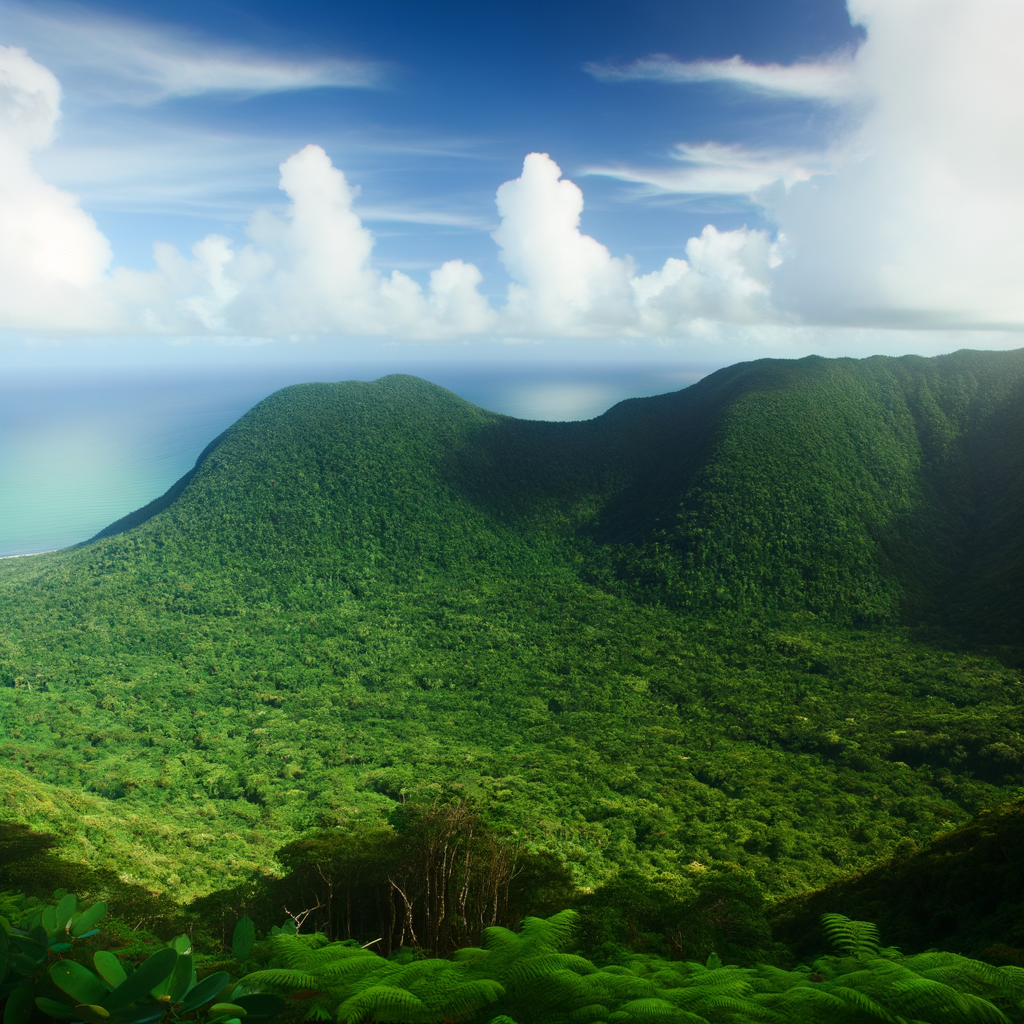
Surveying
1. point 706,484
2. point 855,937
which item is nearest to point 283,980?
point 855,937

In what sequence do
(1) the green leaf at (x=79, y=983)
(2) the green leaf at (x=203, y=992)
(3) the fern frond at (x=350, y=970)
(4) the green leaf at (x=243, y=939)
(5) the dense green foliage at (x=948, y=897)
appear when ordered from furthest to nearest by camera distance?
(5) the dense green foliage at (x=948, y=897)
(3) the fern frond at (x=350, y=970)
(4) the green leaf at (x=243, y=939)
(2) the green leaf at (x=203, y=992)
(1) the green leaf at (x=79, y=983)

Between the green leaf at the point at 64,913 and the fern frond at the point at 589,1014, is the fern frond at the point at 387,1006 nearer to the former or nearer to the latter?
the fern frond at the point at 589,1014

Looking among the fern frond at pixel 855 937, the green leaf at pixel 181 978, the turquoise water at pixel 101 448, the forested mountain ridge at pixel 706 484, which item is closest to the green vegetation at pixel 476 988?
the green leaf at pixel 181 978

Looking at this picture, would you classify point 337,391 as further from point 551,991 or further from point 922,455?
point 551,991

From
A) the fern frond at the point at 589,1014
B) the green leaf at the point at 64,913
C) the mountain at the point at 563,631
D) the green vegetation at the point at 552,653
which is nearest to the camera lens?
the green leaf at the point at 64,913

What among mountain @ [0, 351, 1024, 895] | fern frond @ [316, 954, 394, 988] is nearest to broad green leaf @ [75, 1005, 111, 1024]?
fern frond @ [316, 954, 394, 988]

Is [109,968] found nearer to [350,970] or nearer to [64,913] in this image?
[64,913]
